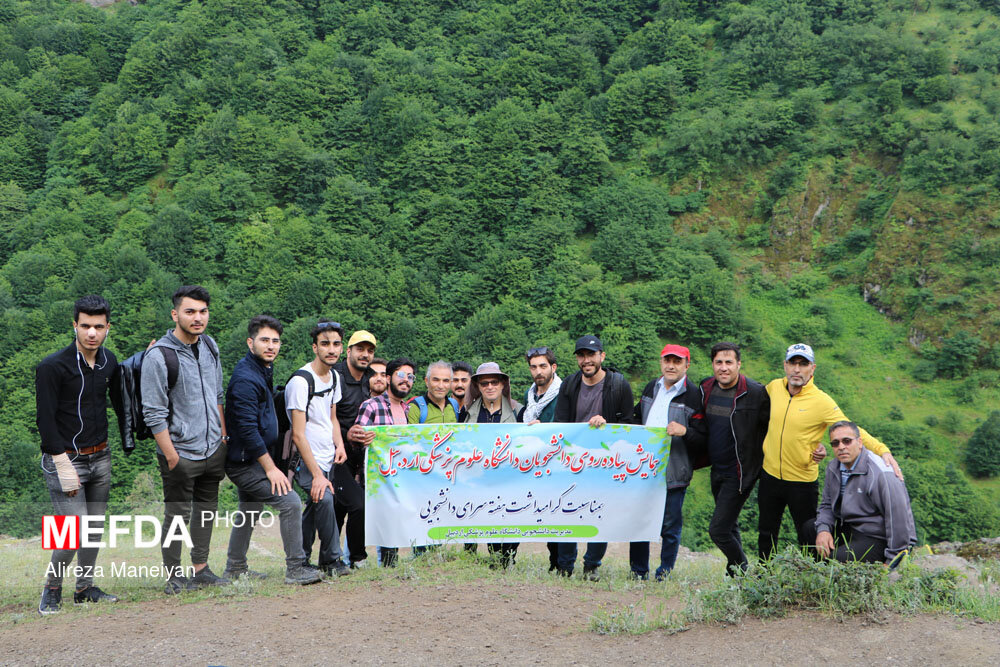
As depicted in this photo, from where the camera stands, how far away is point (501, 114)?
68.4 m

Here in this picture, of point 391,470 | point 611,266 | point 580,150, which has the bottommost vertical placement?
point 391,470

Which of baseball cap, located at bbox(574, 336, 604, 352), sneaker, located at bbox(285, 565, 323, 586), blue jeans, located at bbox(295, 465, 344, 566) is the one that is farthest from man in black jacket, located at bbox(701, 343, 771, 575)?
sneaker, located at bbox(285, 565, 323, 586)

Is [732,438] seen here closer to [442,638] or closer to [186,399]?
[442,638]

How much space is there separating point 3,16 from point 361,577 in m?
99.0

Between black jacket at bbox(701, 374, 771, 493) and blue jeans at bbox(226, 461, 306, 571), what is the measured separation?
124 inches

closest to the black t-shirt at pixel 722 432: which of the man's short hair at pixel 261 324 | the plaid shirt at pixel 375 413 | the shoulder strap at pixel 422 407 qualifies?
the shoulder strap at pixel 422 407

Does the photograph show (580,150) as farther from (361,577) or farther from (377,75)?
(361,577)

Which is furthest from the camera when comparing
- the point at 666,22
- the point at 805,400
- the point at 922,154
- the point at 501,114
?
the point at 666,22

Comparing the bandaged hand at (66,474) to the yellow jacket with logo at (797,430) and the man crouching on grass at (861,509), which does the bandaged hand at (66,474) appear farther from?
the man crouching on grass at (861,509)

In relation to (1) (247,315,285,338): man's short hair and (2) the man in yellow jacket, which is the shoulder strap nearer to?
(1) (247,315,285,338): man's short hair

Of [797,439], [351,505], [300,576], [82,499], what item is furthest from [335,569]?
[797,439]

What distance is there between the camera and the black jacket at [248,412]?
5.42 meters

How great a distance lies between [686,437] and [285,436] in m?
3.00

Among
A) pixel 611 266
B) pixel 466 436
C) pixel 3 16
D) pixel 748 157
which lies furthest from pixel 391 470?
pixel 3 16
